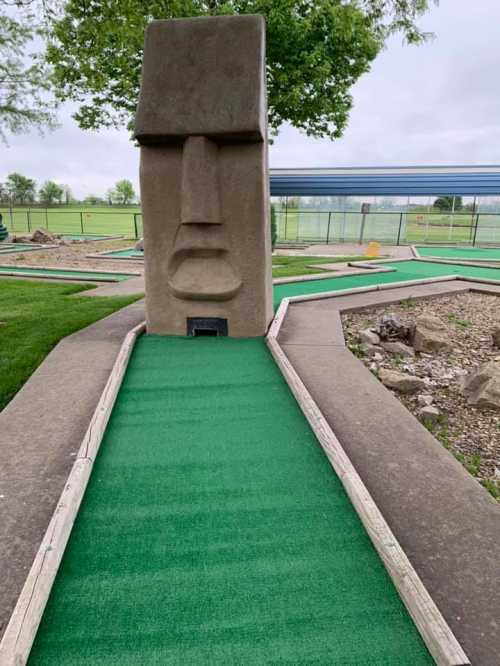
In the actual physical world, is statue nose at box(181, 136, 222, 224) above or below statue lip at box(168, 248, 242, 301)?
above

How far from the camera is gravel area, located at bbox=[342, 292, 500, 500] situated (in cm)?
313

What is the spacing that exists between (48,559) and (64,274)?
10016mm

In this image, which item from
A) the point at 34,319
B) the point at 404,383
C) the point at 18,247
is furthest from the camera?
the point at 18,247

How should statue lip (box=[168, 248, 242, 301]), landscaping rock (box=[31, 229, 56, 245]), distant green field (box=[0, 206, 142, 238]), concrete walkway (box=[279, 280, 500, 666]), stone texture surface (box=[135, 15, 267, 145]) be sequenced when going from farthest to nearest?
distant green field (box=[0, 206, 142, 238]) < landscaping rock (box=[31, 229, 56, 245]) < statue lip (box=[168, 248, 242, 301]) < stone texture surface (box=[135, 15, 267, 145]) < concrete walkway (box=[279, 280, 500, 666])

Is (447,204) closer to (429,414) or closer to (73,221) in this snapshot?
(429,414)

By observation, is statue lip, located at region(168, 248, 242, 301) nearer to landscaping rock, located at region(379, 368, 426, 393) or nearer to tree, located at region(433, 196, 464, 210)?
landscaping rock, located at region(379, 368, 426, 393)

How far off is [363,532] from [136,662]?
3.59ft

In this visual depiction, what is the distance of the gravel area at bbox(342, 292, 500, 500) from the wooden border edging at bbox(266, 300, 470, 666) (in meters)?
0.91

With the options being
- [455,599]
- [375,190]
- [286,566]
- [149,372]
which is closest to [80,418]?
[149,372]

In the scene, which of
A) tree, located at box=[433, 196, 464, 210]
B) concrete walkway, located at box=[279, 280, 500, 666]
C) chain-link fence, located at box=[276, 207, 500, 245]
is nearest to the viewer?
concrete walkway, located at box=[279, 280, 500, 666]

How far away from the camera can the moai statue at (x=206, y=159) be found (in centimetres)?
446

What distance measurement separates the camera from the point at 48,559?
5.98ft

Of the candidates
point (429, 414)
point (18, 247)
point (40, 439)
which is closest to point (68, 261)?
point (18, 247)

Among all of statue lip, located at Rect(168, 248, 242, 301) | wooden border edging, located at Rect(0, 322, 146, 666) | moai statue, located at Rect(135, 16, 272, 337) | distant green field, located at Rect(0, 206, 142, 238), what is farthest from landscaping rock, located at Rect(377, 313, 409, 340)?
distant green field, located at Rect(0, 206, 142, 238)
